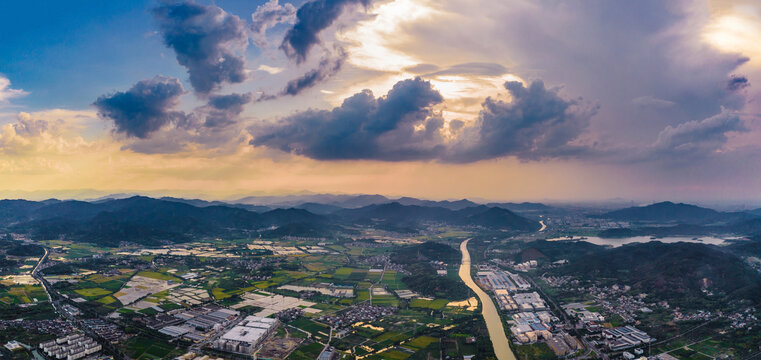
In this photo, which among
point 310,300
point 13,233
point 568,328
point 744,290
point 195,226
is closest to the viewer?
point 568,328

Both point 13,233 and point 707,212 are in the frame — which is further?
point 707,212

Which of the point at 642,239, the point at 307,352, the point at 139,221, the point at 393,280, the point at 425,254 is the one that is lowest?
the point at 307,352

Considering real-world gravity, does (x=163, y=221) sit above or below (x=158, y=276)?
above

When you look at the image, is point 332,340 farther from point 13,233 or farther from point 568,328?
point 13,233

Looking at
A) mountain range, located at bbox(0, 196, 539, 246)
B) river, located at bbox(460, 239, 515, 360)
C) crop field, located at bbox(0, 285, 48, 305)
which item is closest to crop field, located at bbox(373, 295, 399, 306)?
river, located at bbox(460, 239, 515, 360)

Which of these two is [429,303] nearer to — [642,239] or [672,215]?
[642,239]

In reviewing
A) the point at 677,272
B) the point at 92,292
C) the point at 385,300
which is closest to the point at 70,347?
the point at 92,292

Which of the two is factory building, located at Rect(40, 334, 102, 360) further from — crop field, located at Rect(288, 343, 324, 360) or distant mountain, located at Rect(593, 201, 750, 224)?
distant mountain, located at Rect(593, 201, 750, 224)

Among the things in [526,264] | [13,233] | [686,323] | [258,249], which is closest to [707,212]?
[526,264]

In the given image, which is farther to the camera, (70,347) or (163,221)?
(163,221)
